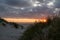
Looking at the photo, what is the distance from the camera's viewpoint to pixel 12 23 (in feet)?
110

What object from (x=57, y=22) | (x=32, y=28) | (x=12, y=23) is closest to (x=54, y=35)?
(x=57, y=22)

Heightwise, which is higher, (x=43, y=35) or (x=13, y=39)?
(x=43, y=35)

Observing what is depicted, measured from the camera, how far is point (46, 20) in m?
14.9

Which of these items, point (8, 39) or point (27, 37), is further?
point (8, 39)

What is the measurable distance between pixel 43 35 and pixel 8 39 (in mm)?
9957

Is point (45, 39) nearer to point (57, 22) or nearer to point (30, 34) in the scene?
point (57, 22)

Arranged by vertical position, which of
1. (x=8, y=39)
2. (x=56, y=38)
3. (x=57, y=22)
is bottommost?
(x=8, y=39)

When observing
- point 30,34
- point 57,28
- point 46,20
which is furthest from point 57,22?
point 46,20

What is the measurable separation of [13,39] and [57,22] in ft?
31.8

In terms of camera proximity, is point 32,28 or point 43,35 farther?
point 32,28

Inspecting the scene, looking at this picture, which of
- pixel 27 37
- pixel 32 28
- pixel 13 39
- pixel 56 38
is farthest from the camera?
pixel 13 39

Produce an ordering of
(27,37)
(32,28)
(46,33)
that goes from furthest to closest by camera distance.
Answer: (32,28) → (27,37) → (46,33)

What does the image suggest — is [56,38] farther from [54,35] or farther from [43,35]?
[43,35]

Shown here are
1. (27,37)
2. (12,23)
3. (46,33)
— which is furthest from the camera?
(12,23)
